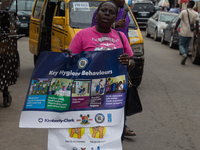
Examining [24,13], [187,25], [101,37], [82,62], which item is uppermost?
[101,37]

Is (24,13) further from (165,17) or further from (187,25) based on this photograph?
(187,25)

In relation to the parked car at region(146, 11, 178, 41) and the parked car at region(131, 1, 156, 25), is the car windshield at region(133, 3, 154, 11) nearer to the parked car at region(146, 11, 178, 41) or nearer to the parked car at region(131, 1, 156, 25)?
the parked car at region(131, 1, 156, 25)

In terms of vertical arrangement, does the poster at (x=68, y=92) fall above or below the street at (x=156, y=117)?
above

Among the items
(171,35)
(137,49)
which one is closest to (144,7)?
(171,35)

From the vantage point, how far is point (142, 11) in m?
28.2

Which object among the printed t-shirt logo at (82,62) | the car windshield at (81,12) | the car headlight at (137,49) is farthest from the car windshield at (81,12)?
the printed t-shirt logo at (82,62)

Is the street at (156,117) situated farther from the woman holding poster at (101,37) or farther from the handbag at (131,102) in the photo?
the woman holding poster at (101,37)

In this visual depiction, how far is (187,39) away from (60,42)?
575 cm

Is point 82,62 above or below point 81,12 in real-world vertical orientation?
above

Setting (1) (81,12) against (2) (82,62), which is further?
(1) (81,12)

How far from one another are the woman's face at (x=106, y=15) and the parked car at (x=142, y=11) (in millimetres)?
24709

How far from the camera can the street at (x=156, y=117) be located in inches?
182

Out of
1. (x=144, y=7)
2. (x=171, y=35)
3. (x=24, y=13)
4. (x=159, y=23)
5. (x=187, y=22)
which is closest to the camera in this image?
(x=187, y=22)

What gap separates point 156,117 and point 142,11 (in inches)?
908
